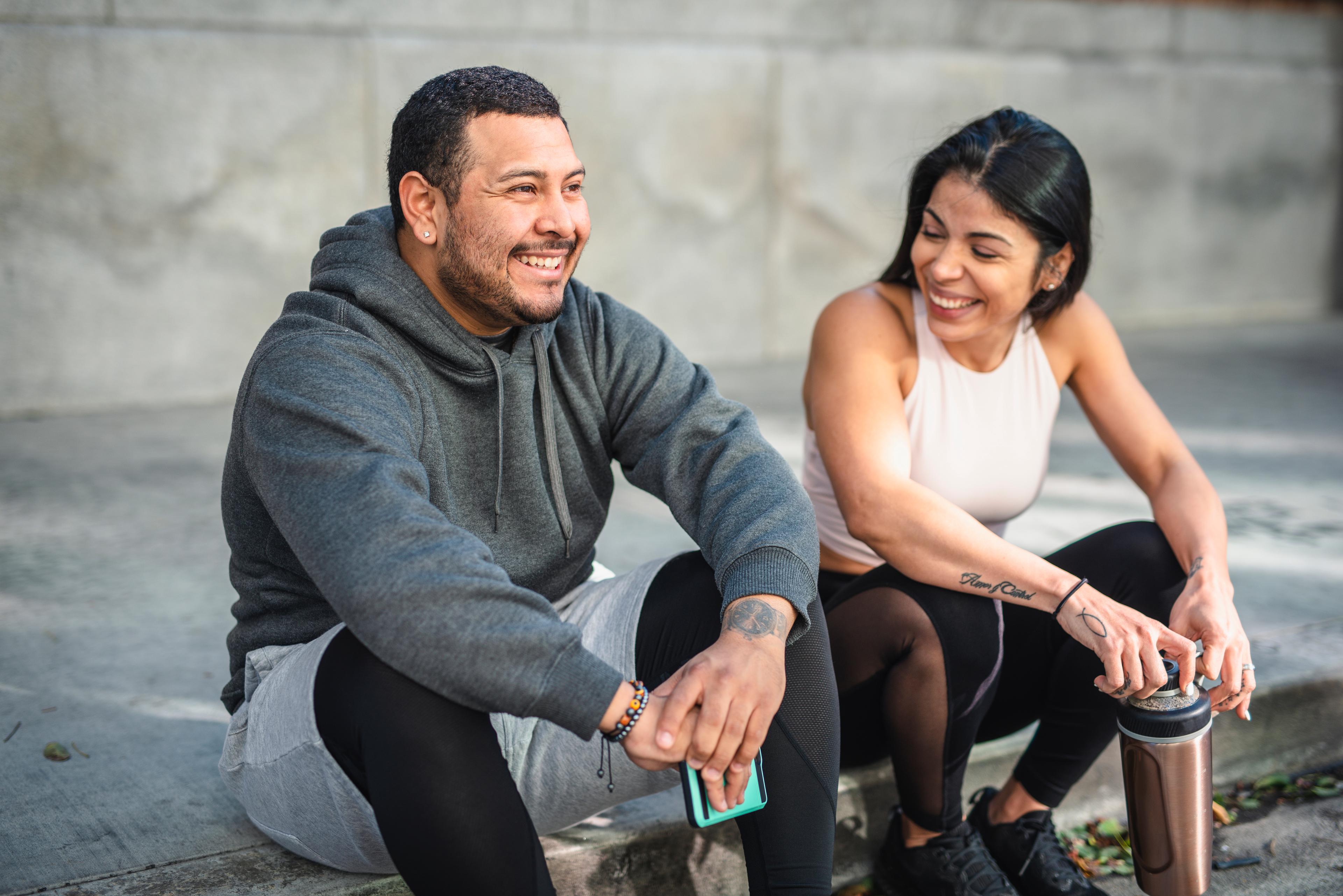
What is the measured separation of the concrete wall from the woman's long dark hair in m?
3.37

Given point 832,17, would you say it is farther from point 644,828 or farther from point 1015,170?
point 644,828

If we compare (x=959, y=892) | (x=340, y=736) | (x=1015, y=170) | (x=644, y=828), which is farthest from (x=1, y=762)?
(x=1015, y=170)

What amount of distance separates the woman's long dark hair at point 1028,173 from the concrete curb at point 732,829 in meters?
1.00

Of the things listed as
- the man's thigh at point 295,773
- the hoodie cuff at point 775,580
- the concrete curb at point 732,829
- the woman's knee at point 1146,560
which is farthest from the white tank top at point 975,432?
the man's thigh at point 295,773

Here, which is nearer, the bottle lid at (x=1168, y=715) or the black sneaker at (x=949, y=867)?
the bottle lid at (x=1168, y=715)

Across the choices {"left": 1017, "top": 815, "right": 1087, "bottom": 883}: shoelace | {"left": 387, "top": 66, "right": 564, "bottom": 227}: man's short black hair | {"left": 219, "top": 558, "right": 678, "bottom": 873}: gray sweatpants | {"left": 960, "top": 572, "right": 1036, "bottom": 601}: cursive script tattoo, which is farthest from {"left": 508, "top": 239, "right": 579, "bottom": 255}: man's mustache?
{"left": 1017, "top": 815, "right": 1087, "bottom": 883}: shoelace

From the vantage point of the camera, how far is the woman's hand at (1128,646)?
1977 mm

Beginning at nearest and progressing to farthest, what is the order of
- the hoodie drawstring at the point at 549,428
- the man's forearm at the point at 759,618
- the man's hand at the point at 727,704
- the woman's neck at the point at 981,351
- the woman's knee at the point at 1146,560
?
1. the man's hand at the point at 727,704
2. the man's forearm at the point at 759,618
3. the hoodie drawstring at the point at 549,428
4. the woman's knee at the point at 1146,560
5. the woman's neck at the point at 981,351

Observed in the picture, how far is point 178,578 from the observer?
320 centimetres

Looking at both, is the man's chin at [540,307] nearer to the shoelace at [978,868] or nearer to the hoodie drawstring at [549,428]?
the hoodie drawstring at [549,428]

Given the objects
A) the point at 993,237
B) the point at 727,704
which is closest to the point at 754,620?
the point at 727,704

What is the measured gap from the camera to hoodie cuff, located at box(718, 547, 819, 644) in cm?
185

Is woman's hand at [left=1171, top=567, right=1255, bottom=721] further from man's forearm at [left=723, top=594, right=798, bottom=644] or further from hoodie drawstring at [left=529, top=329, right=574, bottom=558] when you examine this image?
hoodie drawstring at [left=529, top=329, right=574, bottom=558]

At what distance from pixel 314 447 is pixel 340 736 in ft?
1.25
